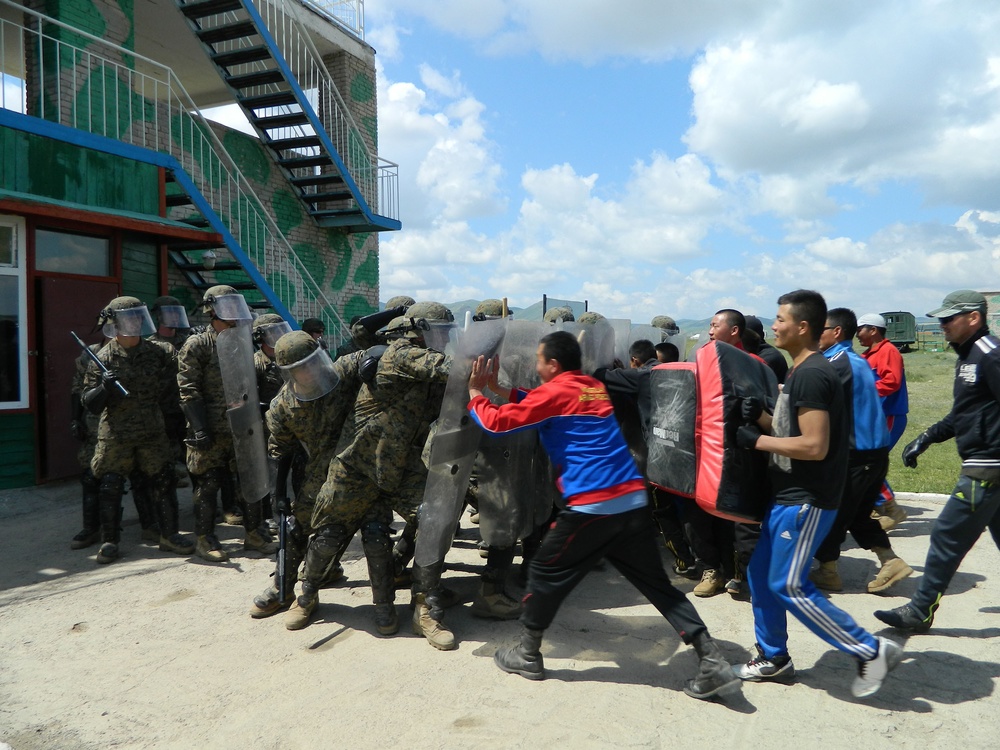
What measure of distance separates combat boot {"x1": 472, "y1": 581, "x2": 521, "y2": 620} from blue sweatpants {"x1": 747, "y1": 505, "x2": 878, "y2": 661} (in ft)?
5.23

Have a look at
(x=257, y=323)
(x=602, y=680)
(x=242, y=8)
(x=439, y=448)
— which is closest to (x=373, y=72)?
(x=242, y=8)

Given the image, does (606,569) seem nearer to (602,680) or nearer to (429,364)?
(602,680)

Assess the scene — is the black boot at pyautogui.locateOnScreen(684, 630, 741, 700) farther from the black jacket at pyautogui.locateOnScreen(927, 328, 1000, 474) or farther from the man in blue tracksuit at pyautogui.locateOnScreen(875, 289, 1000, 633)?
the black jacket at pyautogui.locateOnScreen(927, 328, 1000, 474)

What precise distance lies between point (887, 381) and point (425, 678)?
4.59m

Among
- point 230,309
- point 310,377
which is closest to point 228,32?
point 230,309

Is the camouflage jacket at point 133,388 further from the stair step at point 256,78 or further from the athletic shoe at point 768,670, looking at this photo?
the stair step at point 256,78

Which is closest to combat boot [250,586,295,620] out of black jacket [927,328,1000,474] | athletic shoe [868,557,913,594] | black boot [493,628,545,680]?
black boot [493,628,545,680]

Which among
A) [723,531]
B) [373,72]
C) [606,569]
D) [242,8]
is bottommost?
[606,569]

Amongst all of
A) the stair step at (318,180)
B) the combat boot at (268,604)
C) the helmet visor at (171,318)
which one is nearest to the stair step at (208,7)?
the stair step at (318,180)

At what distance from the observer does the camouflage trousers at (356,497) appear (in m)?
4.01

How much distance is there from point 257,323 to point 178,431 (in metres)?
1.58

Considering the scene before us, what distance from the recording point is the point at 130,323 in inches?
221

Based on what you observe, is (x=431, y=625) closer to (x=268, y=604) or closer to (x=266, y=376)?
(x=268, y=604)

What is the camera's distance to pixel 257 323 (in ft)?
19.4
